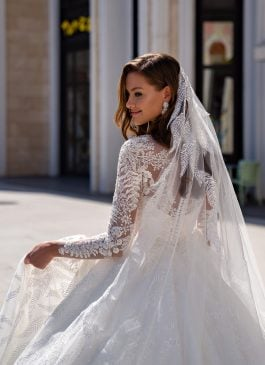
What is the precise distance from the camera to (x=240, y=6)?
1272cm

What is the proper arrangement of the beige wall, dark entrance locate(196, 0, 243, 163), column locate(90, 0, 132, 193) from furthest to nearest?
the beige wall < column locate(90, 0, 132, 193) < dark entrance locate(196, 0, 243, 163)

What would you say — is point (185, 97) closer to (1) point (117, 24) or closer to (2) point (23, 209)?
(2) point (23, 209)

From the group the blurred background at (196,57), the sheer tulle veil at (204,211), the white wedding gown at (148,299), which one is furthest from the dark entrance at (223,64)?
the white wedding gown at (148,299)

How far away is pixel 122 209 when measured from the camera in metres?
2.48

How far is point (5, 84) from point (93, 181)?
248 inches

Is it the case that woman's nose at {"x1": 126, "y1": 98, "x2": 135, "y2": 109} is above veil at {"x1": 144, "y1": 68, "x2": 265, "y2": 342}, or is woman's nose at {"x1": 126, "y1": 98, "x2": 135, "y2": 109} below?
above

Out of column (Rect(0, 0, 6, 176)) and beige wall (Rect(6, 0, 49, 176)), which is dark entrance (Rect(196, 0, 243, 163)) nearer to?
beige wall (Rect(6, 0, 49, 176))

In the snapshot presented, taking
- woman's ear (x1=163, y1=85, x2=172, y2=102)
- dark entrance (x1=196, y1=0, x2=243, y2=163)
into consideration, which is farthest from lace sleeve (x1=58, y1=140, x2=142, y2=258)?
dark entrance (x1=196, y1=0, x2=243, y2=163)

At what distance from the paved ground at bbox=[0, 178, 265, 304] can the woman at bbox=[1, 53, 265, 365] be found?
2.45 m

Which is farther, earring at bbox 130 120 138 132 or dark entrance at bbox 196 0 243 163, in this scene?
dark entrance at bbox 196 0 243 163

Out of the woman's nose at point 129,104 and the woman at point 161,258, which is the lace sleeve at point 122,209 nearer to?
the woman at point 161,258

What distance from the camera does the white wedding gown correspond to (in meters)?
2.47

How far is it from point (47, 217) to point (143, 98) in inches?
289

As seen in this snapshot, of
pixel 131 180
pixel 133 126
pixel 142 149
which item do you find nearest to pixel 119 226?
pixel 131 180
